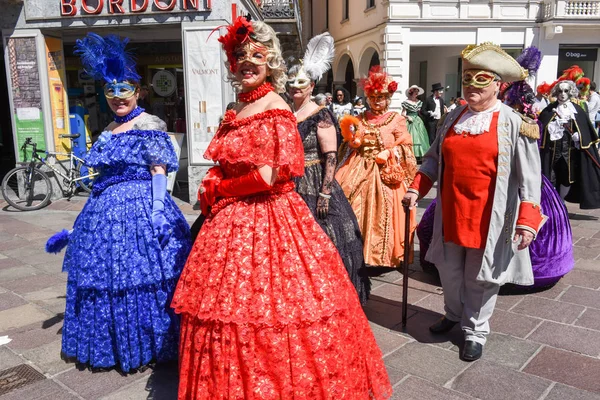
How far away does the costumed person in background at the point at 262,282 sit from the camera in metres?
2.27

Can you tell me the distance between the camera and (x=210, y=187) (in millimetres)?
2551

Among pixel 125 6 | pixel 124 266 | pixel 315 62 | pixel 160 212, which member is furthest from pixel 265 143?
pixel 125 6

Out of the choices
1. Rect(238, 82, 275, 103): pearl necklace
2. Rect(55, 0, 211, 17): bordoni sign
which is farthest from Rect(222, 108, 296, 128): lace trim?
Rect(55, 0, 211, 17): bordoni sign

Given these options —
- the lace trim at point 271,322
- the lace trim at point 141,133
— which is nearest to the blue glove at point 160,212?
the lace trim at point 141,133

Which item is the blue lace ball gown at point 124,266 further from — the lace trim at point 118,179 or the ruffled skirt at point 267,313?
the ruffled skirt at point 267,313

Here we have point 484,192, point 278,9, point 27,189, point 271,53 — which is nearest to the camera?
point 271,53

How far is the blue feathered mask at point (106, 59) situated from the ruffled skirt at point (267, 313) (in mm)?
1302

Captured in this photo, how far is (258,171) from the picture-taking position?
238 centimetres

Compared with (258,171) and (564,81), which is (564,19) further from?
(258,171)

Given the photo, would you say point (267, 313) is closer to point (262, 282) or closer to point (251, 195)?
point (262, 282)

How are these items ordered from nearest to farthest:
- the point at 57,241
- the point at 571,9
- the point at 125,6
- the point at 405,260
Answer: the point at 57,241, the point at 405,260, the point at 125,6, the point at 571,9

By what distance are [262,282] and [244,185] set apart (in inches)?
17.7

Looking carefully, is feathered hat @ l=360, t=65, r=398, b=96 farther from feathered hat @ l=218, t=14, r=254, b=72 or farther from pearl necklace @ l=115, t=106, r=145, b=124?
feathered hat @ l=218, t=14, r=254, b=72

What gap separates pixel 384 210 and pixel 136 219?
2.46 metres
